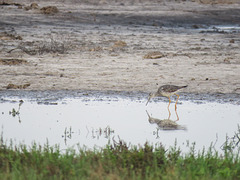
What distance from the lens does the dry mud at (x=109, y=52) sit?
12203mm

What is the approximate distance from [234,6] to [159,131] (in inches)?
1393

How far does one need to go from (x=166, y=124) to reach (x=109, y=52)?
8288 millimetres

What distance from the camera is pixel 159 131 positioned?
26.0 feet

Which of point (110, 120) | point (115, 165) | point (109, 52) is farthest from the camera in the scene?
point (109, 52)

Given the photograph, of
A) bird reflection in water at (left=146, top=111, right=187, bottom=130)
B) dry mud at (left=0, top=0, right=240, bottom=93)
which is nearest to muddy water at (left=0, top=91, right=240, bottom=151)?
bird reflection in water at (left=146, top=111, right=187, bottom=130)

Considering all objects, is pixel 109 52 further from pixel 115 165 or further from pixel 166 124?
pixel 115 165

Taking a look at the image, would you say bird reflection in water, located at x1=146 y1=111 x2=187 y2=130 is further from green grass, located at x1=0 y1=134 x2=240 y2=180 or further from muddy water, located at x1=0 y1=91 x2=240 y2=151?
green grass, located at x1=0 y1=134 x2=240 y2=180

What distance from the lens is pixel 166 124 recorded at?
328 inches

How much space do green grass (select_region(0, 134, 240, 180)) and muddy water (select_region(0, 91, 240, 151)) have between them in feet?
1.69

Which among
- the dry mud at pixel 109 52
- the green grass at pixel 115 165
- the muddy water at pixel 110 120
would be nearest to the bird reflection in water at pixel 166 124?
the muddy water at pixel 110 120

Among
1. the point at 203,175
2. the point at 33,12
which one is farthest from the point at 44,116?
the point at 33,12

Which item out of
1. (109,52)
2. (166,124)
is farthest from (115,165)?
(109,52)

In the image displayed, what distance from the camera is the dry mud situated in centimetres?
1220

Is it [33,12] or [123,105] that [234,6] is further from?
[123,105]
